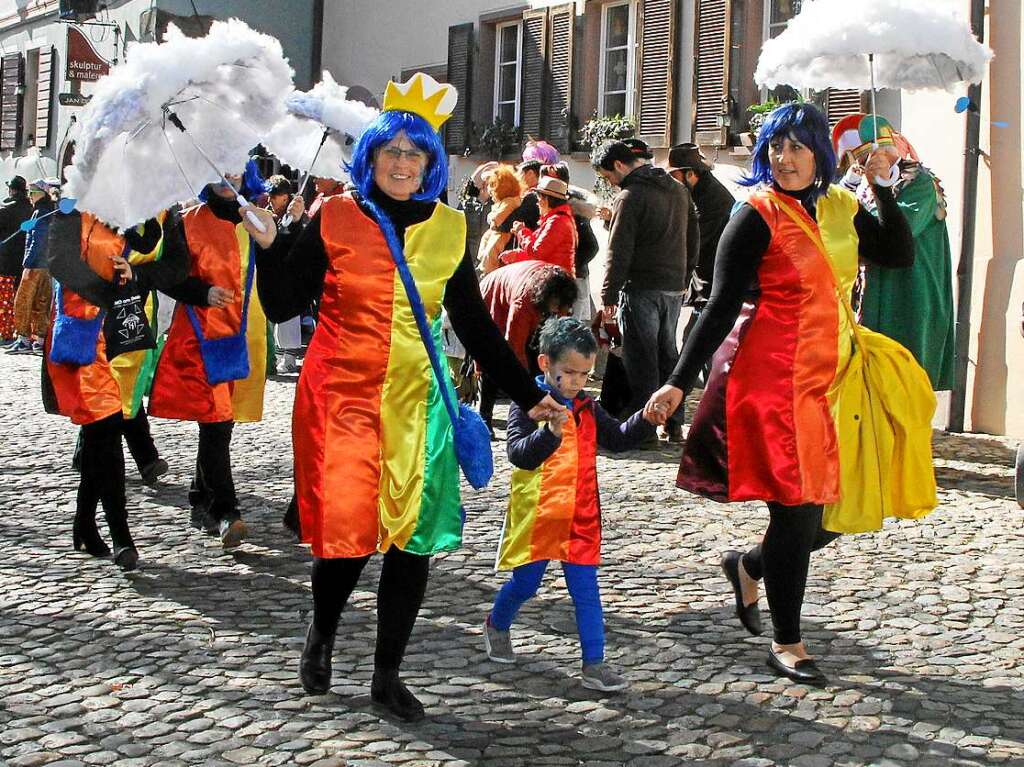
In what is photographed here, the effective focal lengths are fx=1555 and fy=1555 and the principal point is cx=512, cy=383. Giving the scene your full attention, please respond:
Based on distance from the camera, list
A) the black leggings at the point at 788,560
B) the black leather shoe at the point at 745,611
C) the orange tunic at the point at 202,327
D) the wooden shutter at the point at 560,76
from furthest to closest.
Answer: the wooden shutter at the point at 560,76
the orange tunic at the point at 202,327
the black leather shoe at the point at 745,611
the black leggings at the point at 788,560

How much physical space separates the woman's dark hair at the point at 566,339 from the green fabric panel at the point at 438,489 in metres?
0.41

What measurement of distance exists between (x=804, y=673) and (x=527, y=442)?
1090mm

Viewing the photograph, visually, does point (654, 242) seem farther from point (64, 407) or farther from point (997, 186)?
point (64, 407)

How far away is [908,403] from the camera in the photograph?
15.9ft

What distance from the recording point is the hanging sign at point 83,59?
24250 mm

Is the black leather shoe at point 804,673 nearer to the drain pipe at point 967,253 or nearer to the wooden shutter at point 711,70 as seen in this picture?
the drain pipe at point 967,253

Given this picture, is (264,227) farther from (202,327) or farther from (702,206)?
(702,206)

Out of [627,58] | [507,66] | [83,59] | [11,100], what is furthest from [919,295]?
[11,100]

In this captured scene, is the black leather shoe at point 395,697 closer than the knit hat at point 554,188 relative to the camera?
Yes

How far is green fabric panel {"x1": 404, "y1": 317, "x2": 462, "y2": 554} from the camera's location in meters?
4.28

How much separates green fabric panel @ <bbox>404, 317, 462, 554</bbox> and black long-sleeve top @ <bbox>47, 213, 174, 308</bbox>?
7.69 feet

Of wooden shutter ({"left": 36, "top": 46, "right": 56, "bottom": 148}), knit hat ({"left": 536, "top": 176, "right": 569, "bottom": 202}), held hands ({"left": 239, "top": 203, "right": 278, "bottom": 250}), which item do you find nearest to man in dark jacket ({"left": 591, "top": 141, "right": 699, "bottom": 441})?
knit hat ({"left": 536, "top": 176, "right": 569, "bottom": 202})

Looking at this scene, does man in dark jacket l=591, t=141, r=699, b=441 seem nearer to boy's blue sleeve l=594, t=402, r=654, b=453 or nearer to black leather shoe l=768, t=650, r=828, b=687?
boy's blue sleeve l=594, t=402, r=654, b=453

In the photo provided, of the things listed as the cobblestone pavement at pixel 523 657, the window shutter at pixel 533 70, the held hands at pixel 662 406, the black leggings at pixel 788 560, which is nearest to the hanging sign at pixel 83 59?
the window shutter at pixel 533 70
